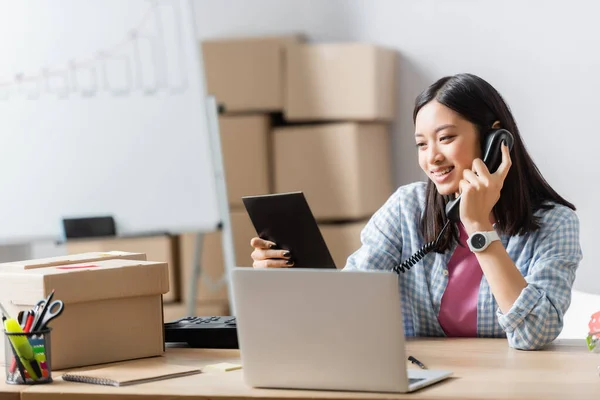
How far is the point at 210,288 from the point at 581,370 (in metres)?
2.96

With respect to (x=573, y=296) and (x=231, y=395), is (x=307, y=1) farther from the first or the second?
(x=231, y=395)

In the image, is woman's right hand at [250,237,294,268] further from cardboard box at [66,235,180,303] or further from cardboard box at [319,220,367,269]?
cardboard box at [66,235,180,303]

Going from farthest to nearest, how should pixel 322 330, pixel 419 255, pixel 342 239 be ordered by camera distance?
pixel 342 239, pixel 419 255, pixel 322 330

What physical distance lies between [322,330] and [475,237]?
549 millimetres

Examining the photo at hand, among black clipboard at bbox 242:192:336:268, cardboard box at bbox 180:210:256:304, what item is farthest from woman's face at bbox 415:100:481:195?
cardboard box at bbox 180:210:256:304

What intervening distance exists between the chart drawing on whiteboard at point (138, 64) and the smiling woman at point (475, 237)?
177 centimetres

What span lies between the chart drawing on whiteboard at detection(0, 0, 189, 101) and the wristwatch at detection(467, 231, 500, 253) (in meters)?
2.05

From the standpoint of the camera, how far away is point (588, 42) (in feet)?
10.8

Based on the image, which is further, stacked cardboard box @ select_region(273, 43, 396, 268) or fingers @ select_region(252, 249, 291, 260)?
stacked cardboard box @ select_region(273, 43, 396, 268)

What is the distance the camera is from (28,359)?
1476mm

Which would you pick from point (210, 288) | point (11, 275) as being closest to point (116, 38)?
point (210, 288)

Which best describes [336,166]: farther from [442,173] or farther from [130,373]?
[130,373]

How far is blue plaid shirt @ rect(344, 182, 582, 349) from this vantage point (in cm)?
173

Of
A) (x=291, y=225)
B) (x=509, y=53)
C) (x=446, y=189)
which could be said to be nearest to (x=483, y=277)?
(x=446, y=189)
